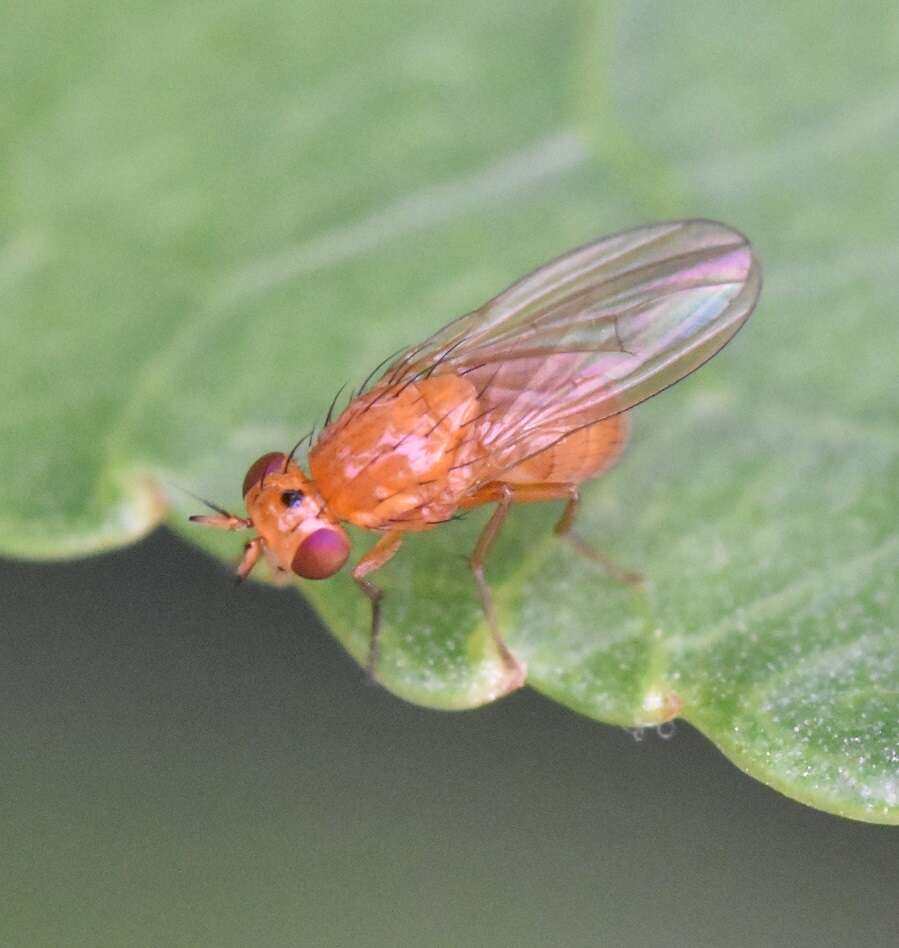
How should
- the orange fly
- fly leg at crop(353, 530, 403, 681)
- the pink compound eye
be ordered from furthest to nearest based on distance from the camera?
the orange fly < the pink compound eye < fly leg at crop(353, 530, 403, 681)

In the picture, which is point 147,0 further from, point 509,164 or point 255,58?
point 509,164

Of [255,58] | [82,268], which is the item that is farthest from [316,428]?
[255,58]

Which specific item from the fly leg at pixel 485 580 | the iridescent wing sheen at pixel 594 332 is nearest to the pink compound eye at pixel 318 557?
the fly leg at pixel 485 580

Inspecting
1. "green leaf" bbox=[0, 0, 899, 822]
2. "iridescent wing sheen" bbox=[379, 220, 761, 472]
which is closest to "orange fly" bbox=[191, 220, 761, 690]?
"iridescent wing sheen" bbox=[379, 220, 761, 472]

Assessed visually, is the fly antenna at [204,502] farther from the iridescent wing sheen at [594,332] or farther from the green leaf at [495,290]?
the iridescent wing sheen at [594,332]

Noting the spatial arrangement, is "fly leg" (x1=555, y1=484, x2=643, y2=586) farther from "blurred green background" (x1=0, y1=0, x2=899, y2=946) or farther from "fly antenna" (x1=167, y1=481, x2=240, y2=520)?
"fly antenna" (x1=167, y1=481, x2=240, y2=520)

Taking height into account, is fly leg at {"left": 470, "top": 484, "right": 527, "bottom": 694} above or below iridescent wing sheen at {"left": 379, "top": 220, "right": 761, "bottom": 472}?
below

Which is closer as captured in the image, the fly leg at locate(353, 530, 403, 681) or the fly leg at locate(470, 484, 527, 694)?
the fly leg at locate(470, 484, 527, 694)
